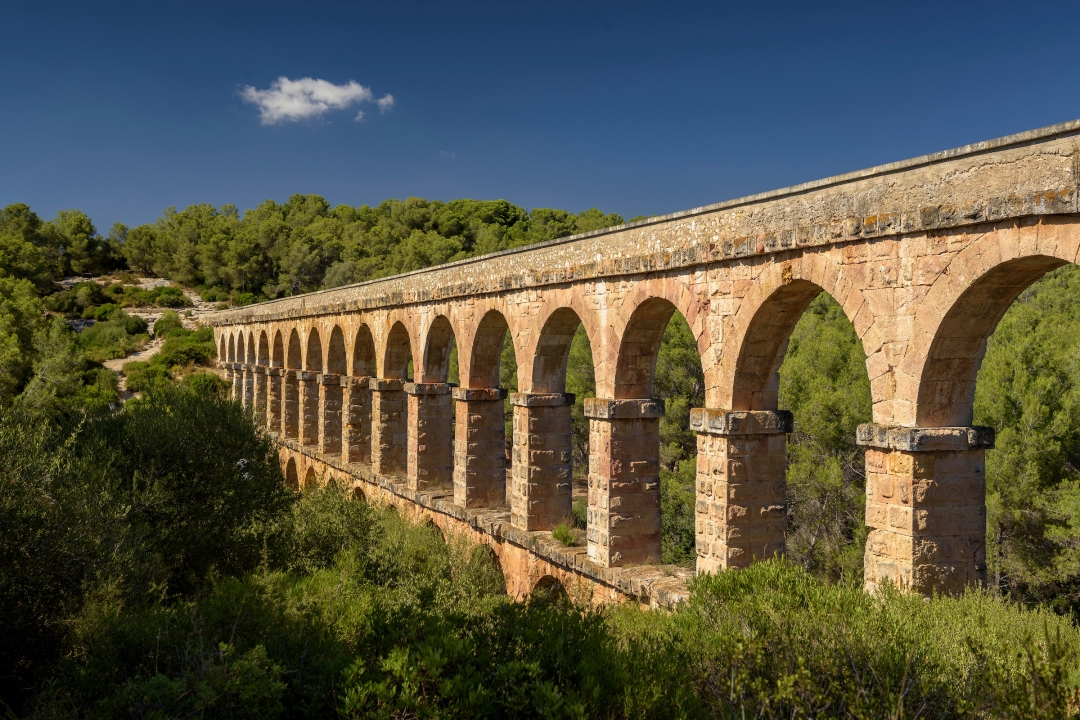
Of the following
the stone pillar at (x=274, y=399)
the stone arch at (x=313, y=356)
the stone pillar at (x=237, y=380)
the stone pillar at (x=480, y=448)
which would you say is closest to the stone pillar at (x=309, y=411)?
the stone arch at (x=313, y=356)

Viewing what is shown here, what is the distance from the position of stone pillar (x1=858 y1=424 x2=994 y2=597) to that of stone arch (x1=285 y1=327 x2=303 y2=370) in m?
17.2

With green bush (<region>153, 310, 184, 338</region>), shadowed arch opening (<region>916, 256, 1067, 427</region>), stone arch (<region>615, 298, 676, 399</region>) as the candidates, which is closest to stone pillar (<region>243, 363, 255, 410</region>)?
green bush (<region>153, 310, 184, 338</region>)

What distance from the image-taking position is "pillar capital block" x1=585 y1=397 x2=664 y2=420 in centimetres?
898

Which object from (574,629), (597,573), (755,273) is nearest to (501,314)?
(597,573)

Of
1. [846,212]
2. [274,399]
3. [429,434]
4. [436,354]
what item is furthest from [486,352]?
[274,399]

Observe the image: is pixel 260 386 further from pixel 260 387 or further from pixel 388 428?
pixel 388 428

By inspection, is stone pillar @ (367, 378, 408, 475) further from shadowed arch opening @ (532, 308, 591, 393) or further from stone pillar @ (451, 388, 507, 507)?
shadowed arch opening @ (532, 308, 591, 393)

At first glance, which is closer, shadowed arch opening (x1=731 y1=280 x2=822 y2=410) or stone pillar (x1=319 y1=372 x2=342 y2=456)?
shadowed arch opening (x1=731 y1=280 x2=822 y2=410)

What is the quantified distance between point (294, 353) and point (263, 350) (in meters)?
3.76

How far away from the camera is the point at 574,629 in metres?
5.18

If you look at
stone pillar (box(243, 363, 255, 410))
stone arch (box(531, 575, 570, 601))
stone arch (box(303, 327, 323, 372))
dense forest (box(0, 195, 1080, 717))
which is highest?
stone arch (box(303, 327, 323, 372))

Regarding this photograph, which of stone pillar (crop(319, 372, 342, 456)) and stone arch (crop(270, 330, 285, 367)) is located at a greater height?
stone arch (crop(270, 330, 285, 367))

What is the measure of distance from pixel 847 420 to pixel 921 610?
24.0 ft

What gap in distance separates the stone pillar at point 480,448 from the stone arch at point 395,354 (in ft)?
10.6
